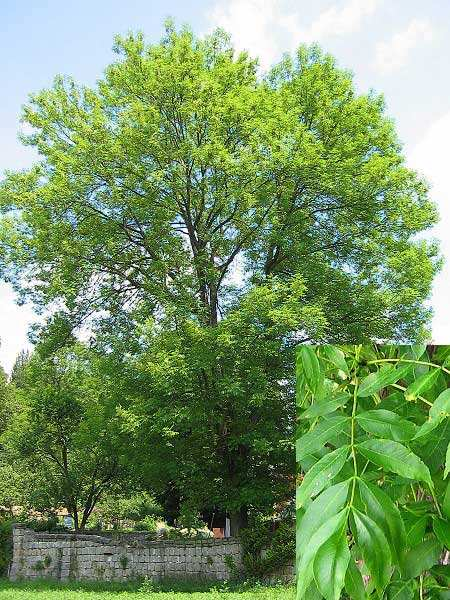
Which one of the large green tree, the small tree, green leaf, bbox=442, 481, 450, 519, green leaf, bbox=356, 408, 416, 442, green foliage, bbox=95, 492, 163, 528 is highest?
the large green tree

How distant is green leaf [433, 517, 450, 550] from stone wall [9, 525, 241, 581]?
50.2 ft

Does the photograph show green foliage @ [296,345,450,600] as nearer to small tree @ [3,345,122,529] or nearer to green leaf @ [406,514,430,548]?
green leaf @ [406,514,430,548]

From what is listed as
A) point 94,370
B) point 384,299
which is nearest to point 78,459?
point 94,370

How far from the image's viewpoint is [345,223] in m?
17.9

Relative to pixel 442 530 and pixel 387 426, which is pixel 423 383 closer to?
pixel 387 426

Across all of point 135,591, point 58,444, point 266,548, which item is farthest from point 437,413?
point 58,444

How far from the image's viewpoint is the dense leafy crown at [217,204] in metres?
→ 16.6

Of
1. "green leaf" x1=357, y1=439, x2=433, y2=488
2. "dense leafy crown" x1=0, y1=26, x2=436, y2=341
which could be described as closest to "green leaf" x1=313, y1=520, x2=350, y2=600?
"green leaf" x1=357, y1=439, x2=433, y2=488

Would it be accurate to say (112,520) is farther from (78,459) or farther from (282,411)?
(282,411)

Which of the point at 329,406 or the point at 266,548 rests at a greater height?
the point at 329,406

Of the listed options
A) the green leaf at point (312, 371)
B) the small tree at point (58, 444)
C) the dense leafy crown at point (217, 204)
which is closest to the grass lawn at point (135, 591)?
the small tree at point (58, 444)

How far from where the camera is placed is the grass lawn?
11.8 metres

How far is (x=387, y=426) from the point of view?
3.63ft

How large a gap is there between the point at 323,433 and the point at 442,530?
0.74 feet
